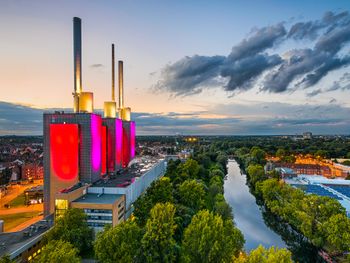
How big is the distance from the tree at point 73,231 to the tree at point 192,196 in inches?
597

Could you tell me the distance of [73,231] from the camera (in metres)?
28.3

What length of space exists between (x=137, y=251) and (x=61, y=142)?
24.4 meters

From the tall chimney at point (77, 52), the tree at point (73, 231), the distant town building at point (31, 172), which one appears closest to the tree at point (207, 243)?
the tree at point (73, 231)

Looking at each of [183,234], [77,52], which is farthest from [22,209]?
[183,234]

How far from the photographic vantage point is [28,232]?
2816cm

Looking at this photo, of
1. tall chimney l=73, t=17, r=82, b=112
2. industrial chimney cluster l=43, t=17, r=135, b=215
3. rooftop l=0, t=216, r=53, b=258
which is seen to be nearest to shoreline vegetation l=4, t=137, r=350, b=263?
rooftop l=0, t=216, r=53, b=258

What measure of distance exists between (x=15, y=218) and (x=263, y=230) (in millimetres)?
36835

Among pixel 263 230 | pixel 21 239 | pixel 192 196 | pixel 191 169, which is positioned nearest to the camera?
pixel 21 239

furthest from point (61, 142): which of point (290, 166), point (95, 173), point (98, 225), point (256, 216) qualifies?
point (290, 166)

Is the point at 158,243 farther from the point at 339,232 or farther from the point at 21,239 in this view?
the point at 339,232

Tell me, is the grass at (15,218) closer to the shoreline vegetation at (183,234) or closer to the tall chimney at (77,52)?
the shoreline vegetation at (183,234)

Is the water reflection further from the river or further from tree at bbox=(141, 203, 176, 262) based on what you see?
tree at bbox=(141, 203, 176, 262)

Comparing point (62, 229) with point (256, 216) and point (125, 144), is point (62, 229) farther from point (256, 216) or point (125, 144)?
point (125, 144)

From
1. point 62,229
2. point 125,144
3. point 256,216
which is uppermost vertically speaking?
point 125,144
